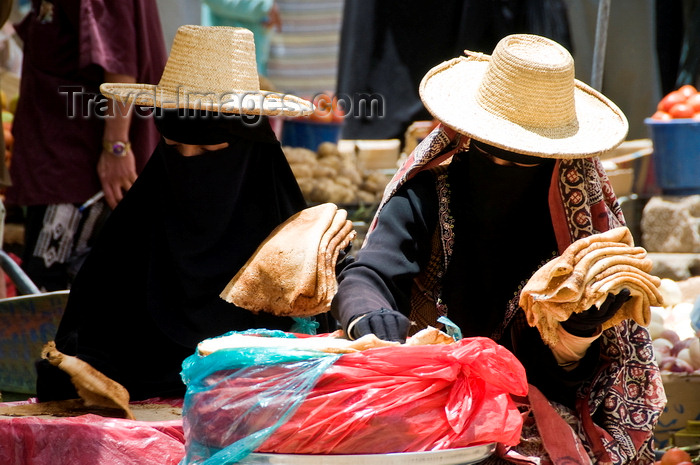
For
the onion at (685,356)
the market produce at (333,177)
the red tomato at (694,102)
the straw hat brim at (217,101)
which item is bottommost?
the market produce at (333,177)

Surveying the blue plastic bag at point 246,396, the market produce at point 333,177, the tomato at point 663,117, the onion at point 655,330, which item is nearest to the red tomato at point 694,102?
the tomato at point 663,117

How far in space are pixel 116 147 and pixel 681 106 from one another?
3.51 m

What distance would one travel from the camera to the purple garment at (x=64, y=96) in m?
3.88

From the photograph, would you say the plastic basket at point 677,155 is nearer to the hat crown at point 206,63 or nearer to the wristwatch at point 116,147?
the wristwatch at point 116,147

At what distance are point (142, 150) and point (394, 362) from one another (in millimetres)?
2579

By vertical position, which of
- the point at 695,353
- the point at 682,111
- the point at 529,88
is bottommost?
the point at 695,353

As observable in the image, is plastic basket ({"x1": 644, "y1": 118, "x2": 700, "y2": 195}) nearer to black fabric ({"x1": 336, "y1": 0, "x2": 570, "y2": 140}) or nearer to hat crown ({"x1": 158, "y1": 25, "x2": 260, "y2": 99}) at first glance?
black fabric ({"x1": 336, "y1": 0, "x2": 570, "y2": 140})

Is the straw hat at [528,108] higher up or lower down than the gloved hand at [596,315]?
higher up

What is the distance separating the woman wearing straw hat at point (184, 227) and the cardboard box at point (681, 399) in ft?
5.44

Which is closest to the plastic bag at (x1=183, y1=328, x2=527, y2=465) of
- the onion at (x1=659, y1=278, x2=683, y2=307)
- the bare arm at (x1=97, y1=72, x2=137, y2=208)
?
the bare arm at (x1=97, y1=72, x2=137, y2=208)

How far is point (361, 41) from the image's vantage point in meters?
6.68

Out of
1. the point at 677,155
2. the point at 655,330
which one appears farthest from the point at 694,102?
the point at 655,330

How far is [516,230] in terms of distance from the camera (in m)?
2.46

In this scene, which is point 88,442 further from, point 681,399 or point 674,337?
point 674,337
